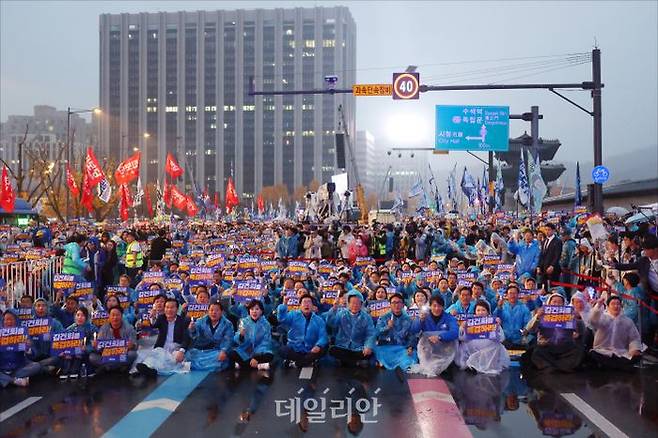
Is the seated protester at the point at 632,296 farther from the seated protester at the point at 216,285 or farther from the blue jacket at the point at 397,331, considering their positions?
the seated protester at the point at 216,285

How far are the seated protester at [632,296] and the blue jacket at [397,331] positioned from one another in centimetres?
335

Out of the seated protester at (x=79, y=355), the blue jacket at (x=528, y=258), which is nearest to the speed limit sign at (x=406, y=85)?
the blue jacket at (x=528, y=258)

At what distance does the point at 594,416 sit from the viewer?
7742mm

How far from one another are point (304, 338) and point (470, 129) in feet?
53.2

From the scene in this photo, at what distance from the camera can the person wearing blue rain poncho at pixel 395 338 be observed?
1023 centimetres

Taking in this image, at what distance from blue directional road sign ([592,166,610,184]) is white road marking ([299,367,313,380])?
967cm

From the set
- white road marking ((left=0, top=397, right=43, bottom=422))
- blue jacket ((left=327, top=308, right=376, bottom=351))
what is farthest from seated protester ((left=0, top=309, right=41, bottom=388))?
blue jacket ((left=327, top=308, right=376, bottom=351))

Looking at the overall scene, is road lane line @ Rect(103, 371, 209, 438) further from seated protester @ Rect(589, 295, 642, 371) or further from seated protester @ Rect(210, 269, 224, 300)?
seated protester @ Rect(589, 295, 642, 371)

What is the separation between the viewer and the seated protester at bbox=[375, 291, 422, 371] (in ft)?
33.6

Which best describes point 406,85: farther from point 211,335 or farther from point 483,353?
point 211,335

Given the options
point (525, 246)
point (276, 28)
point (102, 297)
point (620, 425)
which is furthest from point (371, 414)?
point (276, 28)

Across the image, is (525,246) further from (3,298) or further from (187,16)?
(187,16)

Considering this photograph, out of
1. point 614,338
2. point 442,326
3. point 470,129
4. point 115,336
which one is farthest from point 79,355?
point 470,129

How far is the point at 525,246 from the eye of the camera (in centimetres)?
1553
